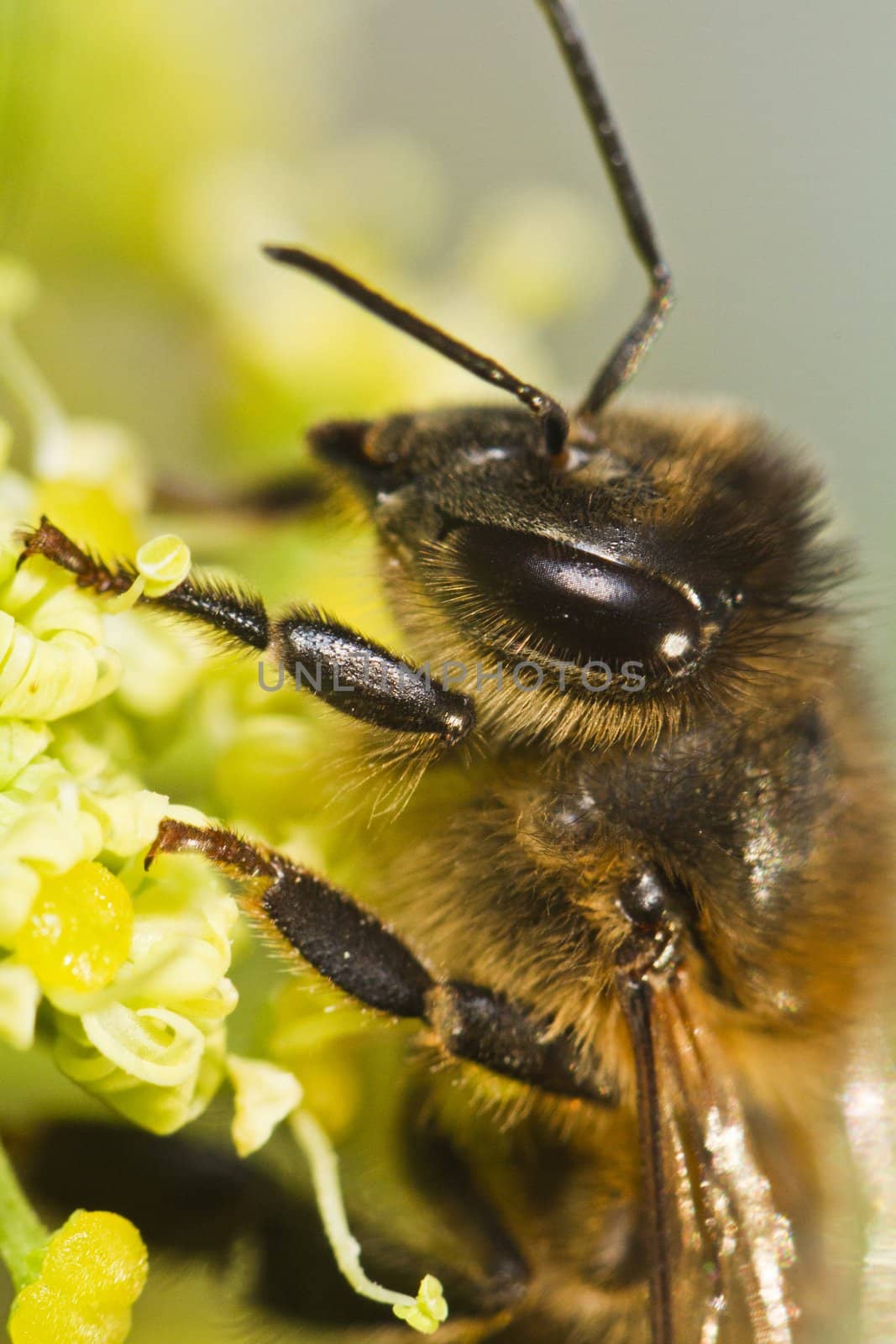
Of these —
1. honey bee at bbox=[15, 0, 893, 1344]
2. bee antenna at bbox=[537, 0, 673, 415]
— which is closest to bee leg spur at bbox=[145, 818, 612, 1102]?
honey bee at bbox=[15, 0, 893, 1344]

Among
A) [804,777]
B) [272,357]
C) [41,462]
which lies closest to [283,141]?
[272,357]

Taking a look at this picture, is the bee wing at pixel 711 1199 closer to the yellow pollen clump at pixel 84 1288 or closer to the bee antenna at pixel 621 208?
the yellow pollen clump at pixel 84 1288

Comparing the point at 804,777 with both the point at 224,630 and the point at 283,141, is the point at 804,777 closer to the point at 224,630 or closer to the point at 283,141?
the point at 224,630

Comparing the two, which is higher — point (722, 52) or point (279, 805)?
point (722, 52)

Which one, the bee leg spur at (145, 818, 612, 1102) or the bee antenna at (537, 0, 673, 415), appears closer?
the bee leg spur at (145, 818, 612, 1102)

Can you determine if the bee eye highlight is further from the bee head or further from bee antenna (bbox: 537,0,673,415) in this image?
bee antenna (bbox: 537,0,673,415)

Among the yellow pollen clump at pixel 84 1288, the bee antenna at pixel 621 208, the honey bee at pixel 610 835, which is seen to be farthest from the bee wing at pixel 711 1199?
the bee antenna at pixel 621 208

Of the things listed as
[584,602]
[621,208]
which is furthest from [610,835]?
[621,208]
